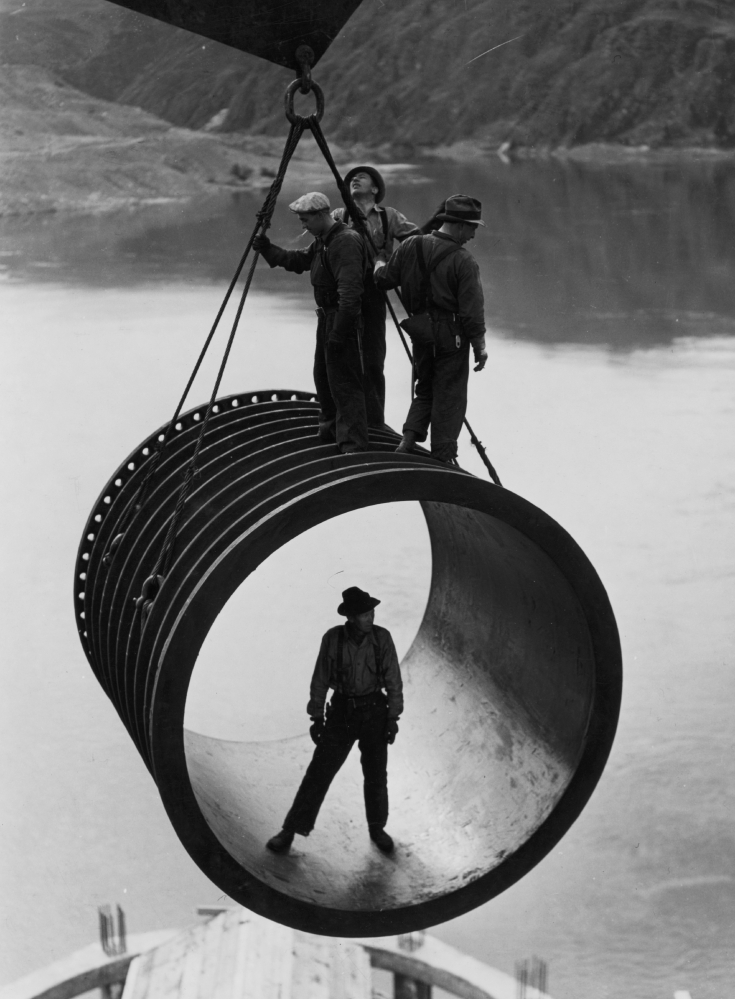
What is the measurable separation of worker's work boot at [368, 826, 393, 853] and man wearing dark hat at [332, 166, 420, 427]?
214cm

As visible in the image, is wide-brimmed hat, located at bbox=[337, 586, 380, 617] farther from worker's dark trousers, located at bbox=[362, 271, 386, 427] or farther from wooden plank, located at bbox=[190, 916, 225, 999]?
wooden plank, located at bbox=[190, 916, 225, 999]

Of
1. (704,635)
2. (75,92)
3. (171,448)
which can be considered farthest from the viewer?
(75,92)

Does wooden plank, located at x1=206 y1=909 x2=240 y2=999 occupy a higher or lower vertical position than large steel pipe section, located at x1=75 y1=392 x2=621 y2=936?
lower

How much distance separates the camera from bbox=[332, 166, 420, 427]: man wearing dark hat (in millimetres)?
5293

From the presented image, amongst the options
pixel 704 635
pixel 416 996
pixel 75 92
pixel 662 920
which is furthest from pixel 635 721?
pixel 75 92

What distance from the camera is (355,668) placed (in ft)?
18.3

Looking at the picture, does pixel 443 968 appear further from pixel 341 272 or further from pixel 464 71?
pixel 464 71

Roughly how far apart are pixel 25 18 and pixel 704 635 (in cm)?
1010

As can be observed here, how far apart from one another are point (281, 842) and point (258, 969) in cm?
402

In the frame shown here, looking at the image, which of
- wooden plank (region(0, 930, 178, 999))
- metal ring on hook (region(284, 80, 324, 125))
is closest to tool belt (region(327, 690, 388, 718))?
metal ring on hook (region(284, 80, 324, 125))

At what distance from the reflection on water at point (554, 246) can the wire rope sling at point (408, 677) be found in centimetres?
732

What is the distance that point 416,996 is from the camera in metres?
9.22

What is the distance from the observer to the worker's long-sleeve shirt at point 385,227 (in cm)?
542

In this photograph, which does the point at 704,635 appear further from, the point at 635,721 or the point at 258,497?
the point at 258,497
